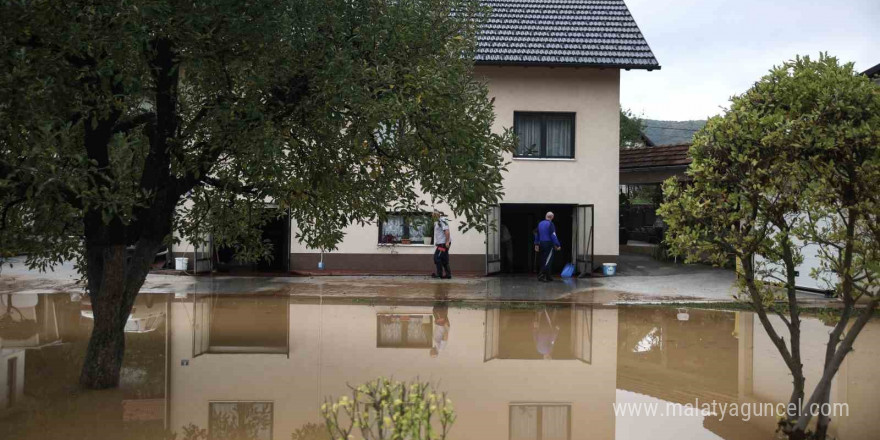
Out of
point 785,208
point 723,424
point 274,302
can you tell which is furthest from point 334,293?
point 785,208

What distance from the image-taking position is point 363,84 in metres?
7.30

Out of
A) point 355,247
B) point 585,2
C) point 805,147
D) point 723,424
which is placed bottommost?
point 723,424

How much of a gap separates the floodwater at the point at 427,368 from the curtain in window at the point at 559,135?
6534 mm

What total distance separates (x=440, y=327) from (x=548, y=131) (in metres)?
9.28

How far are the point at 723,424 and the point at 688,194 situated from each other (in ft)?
7.36

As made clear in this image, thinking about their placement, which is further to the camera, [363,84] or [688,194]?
[363,84]

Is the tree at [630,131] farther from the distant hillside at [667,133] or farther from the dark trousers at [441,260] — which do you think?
the dark trousers at [441,260]

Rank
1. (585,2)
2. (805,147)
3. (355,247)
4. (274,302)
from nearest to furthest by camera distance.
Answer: (805,147)
(274,302)
(355,247)
(585,2)

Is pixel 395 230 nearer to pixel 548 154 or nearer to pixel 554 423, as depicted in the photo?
pixel 548 154

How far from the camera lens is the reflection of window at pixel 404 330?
1058 centimetres

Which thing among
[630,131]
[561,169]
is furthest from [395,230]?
[630,131]

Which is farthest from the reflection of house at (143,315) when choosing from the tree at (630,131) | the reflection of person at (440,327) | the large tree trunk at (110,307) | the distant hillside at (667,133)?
the distant hillside at (667,133)

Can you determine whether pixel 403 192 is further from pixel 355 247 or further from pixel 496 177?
pixel 355 247

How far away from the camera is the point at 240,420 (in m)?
6.79
